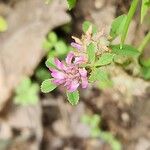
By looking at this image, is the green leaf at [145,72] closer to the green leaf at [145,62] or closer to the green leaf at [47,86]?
the green leaf at [145,62]

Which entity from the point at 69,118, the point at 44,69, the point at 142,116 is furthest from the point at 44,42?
the point at 142,116

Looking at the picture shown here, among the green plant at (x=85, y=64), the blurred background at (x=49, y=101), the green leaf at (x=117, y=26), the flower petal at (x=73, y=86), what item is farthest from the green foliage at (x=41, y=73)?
the flower petal at (x=73, y=86)

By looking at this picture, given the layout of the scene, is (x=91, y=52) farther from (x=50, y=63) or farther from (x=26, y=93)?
(x=26, y=93)

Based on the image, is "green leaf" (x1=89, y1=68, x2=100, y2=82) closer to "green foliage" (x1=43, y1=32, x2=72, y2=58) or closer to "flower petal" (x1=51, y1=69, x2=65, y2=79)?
"flower petal" (x1=51, y1=69, x2=65, y2=79)

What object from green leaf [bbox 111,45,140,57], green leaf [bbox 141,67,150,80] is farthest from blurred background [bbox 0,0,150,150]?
green leaf [bbox 111,45,140,57]

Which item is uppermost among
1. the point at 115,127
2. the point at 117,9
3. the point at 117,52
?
the point at 117,52

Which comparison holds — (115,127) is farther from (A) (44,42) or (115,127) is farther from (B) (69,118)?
(A) (44,42)

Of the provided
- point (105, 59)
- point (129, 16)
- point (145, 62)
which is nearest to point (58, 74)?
point (105, 59)
